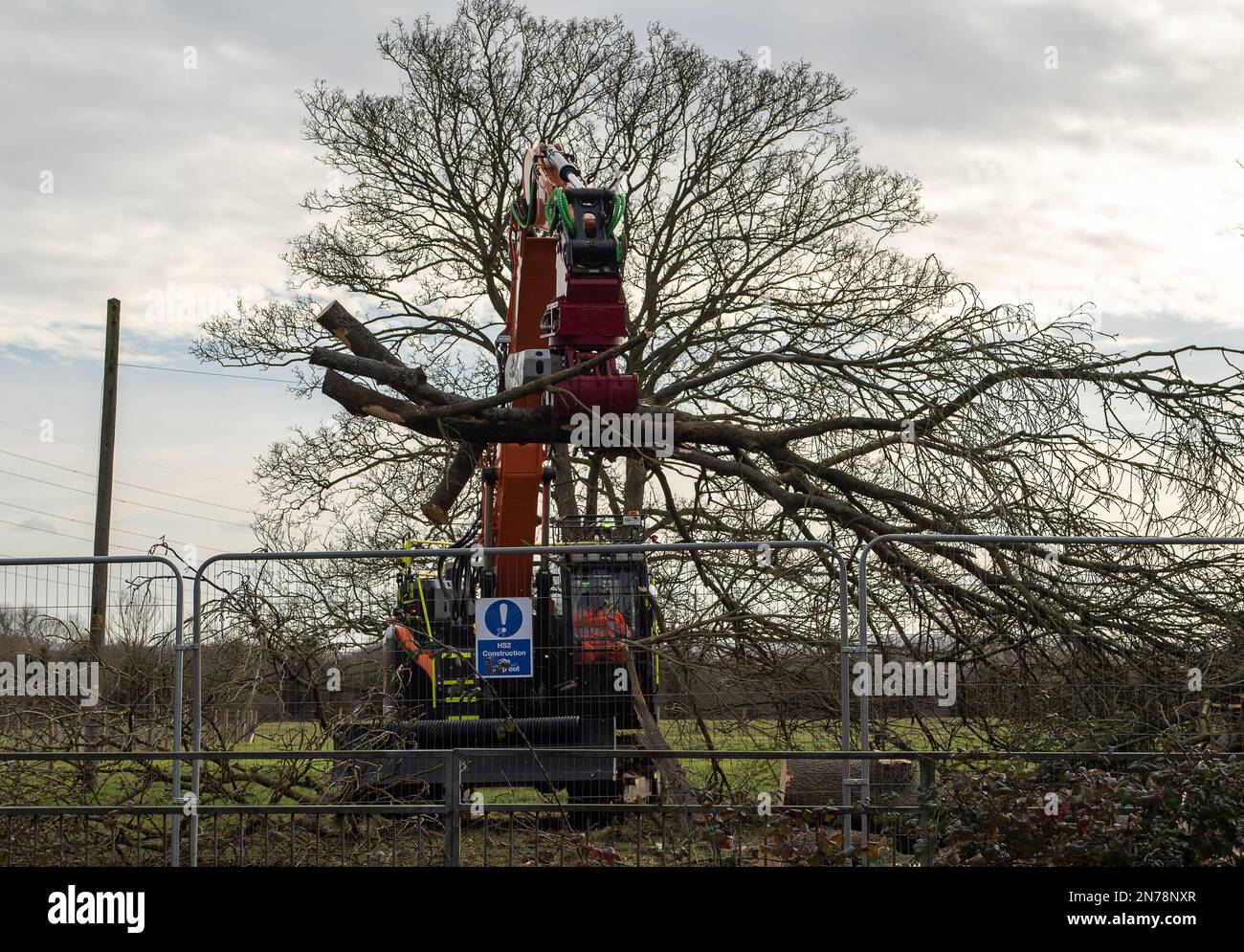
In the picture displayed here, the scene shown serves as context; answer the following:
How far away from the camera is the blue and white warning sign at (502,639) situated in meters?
7.77

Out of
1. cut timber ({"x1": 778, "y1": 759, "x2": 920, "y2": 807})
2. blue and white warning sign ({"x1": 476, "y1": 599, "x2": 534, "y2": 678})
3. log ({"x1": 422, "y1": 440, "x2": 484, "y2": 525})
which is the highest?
log ({"x1": 422, "y1": 440, "x2": 484, "y2": 525})

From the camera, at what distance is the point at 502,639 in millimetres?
7785

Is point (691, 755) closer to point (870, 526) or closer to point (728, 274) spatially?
point (870, 526)

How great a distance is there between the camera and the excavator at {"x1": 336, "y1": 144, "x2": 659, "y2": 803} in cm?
784

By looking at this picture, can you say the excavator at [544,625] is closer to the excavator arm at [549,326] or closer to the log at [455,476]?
the excavator arm at [549,326]

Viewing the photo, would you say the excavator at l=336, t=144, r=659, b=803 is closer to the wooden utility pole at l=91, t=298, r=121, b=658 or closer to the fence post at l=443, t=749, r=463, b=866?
the fence post at l=443, t=749, r=463, b=866

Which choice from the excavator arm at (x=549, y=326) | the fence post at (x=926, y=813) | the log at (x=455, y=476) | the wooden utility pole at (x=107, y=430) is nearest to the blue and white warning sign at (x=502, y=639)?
the excavator arm at (x=549, y=326)

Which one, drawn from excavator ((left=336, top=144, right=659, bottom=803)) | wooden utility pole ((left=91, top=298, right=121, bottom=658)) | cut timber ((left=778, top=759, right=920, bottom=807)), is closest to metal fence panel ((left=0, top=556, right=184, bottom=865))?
excavator ((left=336, top=144, right=659, bottom=803))

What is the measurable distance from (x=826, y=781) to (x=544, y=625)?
2.14 meters

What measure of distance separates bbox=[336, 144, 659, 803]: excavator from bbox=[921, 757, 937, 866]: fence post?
2.08 metres

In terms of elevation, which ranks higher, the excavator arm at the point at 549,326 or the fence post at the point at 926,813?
the excavator arm at the point at 549,326

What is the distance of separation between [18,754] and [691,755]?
11.0 ft

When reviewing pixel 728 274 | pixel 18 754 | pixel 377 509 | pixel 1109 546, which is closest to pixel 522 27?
pixel 728 274
